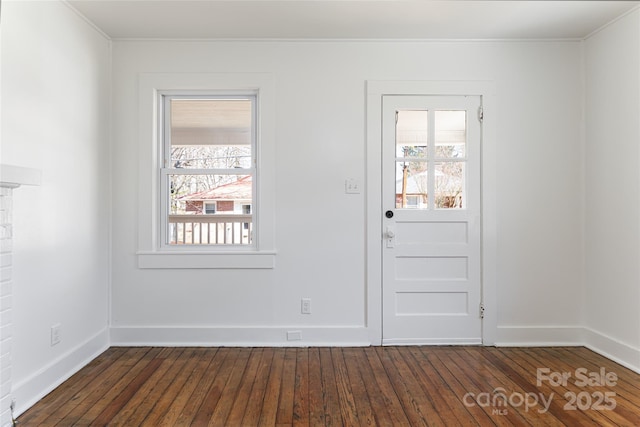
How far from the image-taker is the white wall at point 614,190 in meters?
2.76

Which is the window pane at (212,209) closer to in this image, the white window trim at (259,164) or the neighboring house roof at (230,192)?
the neighboring house roof at (230,192)

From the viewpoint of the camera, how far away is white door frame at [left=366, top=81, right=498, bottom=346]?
320cm

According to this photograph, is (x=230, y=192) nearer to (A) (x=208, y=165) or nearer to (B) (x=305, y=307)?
(A) (x=208, y=165)

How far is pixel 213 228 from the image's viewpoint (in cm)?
332

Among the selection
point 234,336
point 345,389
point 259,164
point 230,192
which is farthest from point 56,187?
point 345,389

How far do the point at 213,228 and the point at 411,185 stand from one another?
1689mm

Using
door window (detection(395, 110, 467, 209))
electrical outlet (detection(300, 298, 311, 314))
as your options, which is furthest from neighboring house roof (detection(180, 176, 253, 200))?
door window (detection(395, 110, 467, 209))

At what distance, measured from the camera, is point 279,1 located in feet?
8.61

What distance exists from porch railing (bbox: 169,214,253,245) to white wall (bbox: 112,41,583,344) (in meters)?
0.28

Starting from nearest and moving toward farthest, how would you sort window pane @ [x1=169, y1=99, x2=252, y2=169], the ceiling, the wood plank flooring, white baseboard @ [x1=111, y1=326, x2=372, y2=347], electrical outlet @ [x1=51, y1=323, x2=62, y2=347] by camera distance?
the wood plank flooring < electrical outlet @ [x1=51, y1=323, x2=62, y2=347] < the ceiling < white baseboard @ [x1=111, y1=326, x2=372, y2=347] < window pane @ [x1=169, y1=99, x2=252, y2=169]

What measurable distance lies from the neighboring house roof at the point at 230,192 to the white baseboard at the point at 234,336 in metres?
1.06

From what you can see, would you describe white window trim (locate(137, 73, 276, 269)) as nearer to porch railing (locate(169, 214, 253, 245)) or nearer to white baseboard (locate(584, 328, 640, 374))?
porch railing (locate(169, 214, 253, 245))

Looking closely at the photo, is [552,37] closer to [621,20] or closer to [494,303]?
[621,20]

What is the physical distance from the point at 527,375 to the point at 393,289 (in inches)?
42.7
